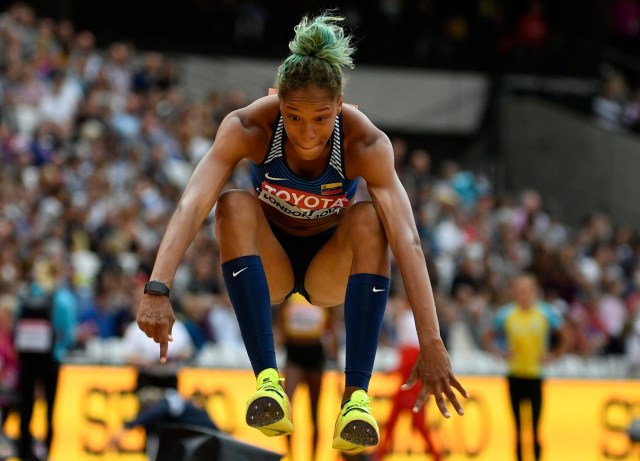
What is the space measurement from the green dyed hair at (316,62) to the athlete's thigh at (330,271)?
0.73 m

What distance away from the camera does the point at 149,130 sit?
13.8 m

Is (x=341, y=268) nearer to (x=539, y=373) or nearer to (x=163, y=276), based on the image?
(x=163, y=276)

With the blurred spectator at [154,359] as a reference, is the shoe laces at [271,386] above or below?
below

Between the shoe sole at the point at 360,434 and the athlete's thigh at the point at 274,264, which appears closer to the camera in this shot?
the shoe sole at the point at 360,434

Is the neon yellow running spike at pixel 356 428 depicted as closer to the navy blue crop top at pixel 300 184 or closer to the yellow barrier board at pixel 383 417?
the navy blue crop top at pixel 300 184

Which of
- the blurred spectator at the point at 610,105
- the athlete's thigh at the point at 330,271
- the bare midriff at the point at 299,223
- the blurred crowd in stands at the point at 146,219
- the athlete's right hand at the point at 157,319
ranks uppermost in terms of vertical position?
the blurred spectator at the point at 610,105

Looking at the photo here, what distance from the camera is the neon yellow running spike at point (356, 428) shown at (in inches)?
192

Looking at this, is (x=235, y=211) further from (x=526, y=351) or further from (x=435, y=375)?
(x=526, y=351)

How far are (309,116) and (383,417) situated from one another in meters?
6.36

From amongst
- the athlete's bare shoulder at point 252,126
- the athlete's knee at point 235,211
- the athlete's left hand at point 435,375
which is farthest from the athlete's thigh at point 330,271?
the athlete's left hand at point 435,375

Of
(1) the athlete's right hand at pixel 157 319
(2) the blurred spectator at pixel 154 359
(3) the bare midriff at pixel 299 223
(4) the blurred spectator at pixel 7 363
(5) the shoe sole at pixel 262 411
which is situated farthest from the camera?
(4) the blurred spectator at pixel 7 363

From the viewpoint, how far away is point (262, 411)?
485 cm

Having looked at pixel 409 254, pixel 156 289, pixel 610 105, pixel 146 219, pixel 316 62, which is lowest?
pixel 156 289

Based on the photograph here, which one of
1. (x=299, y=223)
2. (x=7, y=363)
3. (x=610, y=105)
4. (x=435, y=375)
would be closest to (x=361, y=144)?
(x=299, y=223)
